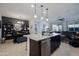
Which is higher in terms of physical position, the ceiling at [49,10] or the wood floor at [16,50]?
the ceiling at [49,10]

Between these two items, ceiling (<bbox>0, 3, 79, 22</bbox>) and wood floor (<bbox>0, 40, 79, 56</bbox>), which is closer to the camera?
ceiling (<bbox>0, 3, 79, 22</bbox>)

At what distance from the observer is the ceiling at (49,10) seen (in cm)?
274

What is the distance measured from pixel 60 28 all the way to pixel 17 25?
1.42 meters

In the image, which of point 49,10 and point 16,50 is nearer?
point 49,10

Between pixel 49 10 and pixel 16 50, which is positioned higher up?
pixel 49 10

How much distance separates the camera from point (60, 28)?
291 cm

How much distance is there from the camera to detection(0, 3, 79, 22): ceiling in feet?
8.98

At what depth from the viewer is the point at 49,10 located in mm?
2889

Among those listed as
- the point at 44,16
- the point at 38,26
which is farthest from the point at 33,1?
the point at 38,26

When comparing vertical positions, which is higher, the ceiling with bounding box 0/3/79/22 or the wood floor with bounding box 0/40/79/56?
the ceiling with bounding box 0/3/79/22

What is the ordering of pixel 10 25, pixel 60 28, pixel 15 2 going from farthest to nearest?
pixel 10 25, pixel 60 28, pixel 15 2

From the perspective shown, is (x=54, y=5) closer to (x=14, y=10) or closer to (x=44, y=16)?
(x=44, y=16)

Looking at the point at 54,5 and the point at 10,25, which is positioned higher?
the point at 54,5

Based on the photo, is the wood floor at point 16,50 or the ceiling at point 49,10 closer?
the ceiling at point 49,10
